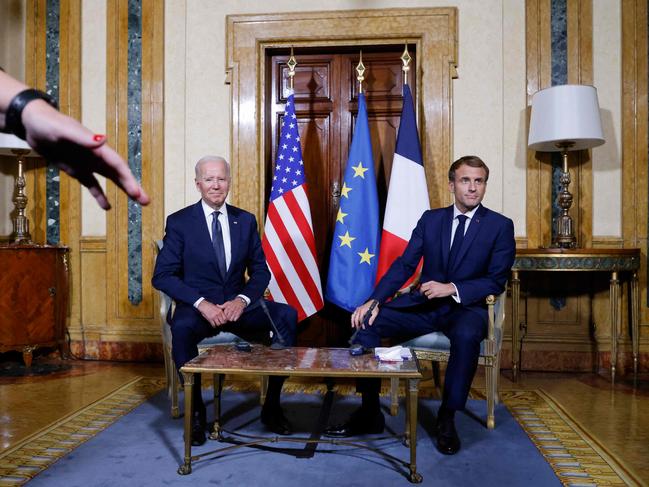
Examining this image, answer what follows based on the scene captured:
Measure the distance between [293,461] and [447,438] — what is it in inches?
25.4

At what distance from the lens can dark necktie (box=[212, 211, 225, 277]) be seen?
9.47ft

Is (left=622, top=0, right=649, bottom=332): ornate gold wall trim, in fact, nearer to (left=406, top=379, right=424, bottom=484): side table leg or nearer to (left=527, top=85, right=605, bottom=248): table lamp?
(left=527, top=85, right=605, bottom=248): table lamp

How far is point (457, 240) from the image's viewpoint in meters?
2.85

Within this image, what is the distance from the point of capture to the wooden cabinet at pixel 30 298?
12.6 ft

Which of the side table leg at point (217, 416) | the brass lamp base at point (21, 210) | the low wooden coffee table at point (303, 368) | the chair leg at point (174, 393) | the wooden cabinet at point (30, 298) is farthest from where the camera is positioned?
the brass lamp base at point (21, 210)

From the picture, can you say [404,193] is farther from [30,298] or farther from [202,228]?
[30,298]

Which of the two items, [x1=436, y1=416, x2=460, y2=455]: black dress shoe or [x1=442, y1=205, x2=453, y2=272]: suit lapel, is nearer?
Result: [x1=436, y1=416, x2=460, y2=455]: black dress shoe

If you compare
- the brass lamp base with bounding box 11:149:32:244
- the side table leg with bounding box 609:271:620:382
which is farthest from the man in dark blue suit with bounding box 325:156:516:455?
the brass lamp base with bounding box 11:149:32:244

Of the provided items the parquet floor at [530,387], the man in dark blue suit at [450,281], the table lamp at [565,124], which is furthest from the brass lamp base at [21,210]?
the table lamp at [565,124]

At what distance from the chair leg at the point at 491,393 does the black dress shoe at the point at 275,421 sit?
0.92 meters

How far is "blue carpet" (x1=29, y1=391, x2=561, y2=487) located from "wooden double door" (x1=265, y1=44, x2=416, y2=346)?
1.50 meters

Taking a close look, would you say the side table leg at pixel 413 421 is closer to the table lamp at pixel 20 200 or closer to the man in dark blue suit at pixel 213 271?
the man in dark blue suit at pixel 213 271

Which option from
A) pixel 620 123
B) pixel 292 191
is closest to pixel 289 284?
pixel 292 191

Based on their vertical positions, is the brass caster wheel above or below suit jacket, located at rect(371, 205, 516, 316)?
below
